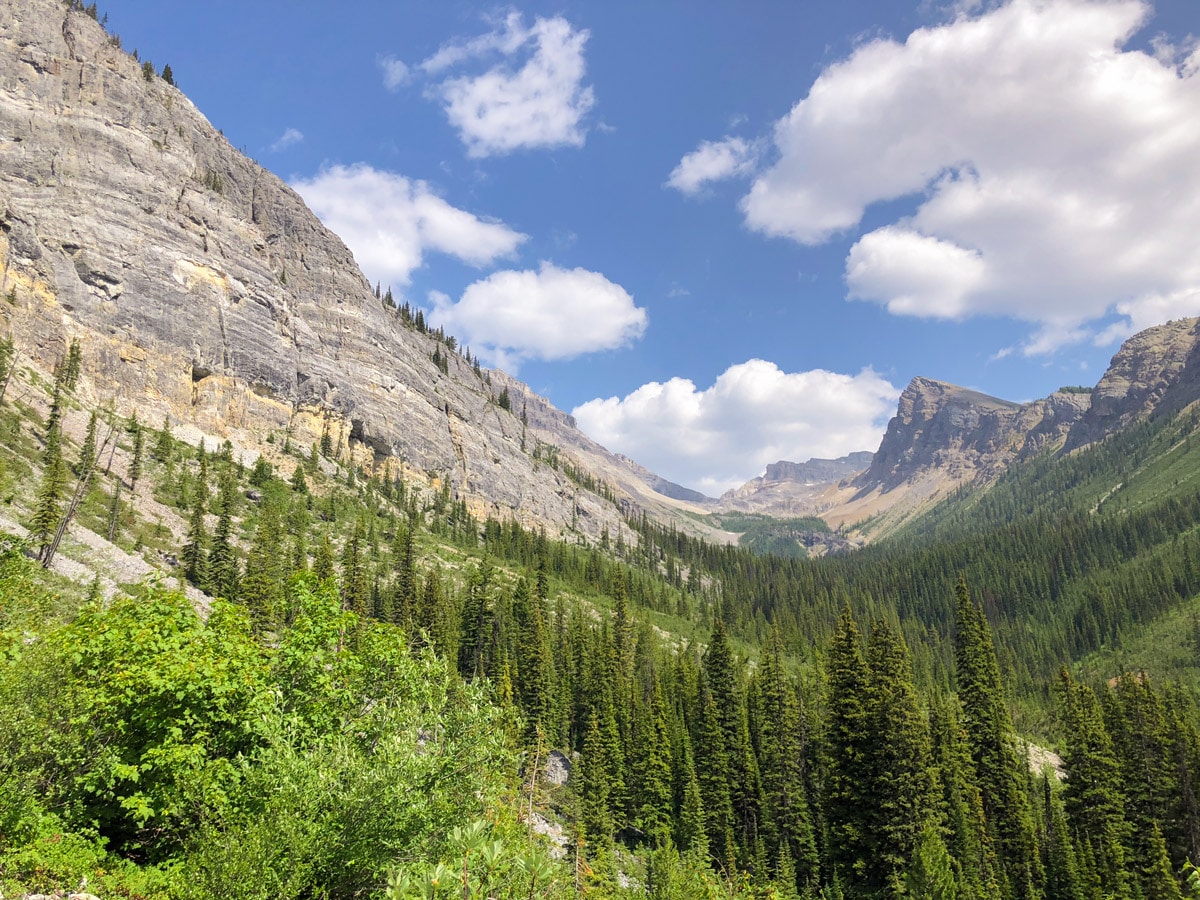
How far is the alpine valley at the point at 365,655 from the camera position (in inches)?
539

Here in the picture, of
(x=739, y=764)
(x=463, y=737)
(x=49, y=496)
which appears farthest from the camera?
(x=739, y=764)

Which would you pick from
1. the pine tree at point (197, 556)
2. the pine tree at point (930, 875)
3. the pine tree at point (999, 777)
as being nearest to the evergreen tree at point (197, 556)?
the pine tree at point (197, 556)

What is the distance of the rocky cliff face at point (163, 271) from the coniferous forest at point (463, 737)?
1628 cm

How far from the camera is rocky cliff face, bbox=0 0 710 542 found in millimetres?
120625

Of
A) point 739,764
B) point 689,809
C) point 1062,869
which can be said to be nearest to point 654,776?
point 689,809

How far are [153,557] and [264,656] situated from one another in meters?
62.9

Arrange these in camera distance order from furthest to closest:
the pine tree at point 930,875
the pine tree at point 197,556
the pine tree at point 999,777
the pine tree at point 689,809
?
1. the pine tree at point 197,556
2. the pine tree at point 689,809
3. the pine tree at point 999,777
4. the pine tree at point 930,875

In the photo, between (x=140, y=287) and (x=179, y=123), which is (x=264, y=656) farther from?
(x=179, y=123)

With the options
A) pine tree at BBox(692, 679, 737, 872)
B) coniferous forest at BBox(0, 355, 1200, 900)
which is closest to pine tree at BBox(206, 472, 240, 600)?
coniferous forest at BBox(0, 355, 1200, 900)

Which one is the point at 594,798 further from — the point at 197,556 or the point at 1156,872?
the point at 197,556

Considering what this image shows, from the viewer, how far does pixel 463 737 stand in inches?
584

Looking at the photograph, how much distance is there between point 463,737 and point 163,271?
524 ft

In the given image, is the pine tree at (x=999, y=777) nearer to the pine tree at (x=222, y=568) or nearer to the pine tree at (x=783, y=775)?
the pine tree at (x=783, y=775)

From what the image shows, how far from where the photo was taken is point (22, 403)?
3474 inches
